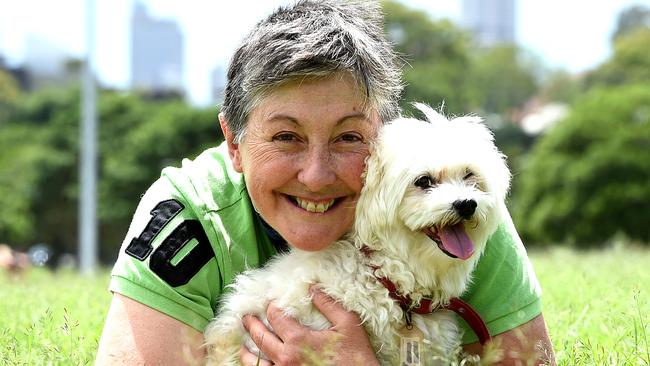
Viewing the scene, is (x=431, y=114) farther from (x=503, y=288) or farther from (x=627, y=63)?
(x=627, y=63)

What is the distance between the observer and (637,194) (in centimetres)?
3422

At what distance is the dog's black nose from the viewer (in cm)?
320

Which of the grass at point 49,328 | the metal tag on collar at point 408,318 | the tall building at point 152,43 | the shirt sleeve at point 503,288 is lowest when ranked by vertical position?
the tall building at point 152,43

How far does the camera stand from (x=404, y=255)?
11.2 ft

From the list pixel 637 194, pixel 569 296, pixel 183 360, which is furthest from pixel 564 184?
pixel 183 360

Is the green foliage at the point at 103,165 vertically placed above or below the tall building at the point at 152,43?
above

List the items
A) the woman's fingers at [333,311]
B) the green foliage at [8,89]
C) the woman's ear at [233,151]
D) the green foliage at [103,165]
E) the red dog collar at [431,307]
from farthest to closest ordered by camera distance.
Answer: the green foliage at [8,89], the green foliage at [103,165], the woman's ear at [233,151], the red dog collar at [431,307], the woman's fingers at [333,311]

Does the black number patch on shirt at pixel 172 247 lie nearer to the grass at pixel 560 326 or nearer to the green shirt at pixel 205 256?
the green shirt at pixel 205 256

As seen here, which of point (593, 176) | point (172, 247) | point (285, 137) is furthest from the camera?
point (593, 176)

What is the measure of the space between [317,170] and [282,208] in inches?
9.9

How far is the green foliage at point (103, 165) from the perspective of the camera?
41.6 meters

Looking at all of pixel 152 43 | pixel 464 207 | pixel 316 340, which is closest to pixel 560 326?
pixel 464 207

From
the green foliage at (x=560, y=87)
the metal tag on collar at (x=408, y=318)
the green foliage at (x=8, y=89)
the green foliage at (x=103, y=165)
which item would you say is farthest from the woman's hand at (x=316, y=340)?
the green foliage at (x=560, y=87)

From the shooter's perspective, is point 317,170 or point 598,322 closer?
point 317,170
